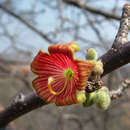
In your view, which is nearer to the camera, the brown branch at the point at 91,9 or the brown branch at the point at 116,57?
the brown branch at the point at 116,57

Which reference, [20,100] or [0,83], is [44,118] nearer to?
[0,83]

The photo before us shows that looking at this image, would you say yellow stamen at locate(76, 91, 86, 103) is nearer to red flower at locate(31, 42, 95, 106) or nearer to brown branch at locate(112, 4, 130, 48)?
red flower at locate(31, 42, 95, 106)

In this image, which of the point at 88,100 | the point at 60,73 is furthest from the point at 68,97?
the point at 60,73

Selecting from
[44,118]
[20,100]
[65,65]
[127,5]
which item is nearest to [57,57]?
[65,65]

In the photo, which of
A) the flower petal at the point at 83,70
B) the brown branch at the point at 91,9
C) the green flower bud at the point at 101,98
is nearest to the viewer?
the flower petal at the point at 83,70

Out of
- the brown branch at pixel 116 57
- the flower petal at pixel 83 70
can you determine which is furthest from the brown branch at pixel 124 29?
the flower petal at pixel 83 70

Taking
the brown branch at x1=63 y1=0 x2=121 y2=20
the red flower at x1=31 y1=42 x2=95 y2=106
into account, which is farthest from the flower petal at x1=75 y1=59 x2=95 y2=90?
the brown branch at x1=63 y1=0 x2=121 y2=20

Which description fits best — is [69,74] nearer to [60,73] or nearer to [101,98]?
[60,73]

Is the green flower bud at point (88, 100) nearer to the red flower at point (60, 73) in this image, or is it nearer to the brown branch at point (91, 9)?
the red flower at point (60, 73)
